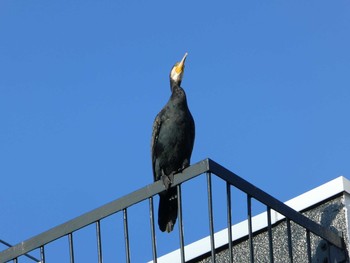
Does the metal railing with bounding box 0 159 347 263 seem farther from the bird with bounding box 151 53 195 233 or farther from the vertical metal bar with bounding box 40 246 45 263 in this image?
the bird with bounding box 151 53 195 233

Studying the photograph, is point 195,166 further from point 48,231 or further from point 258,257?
point 258,257

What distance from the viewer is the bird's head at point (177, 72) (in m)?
9.65

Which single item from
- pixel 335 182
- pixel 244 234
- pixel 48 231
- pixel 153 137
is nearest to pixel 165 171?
pixel 153 137

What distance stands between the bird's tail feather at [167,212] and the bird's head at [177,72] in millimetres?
1105

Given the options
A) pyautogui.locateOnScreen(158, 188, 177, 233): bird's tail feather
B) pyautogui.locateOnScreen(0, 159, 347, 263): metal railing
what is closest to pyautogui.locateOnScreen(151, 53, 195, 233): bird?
pyautogui.locateOnScreen(158, 188, 177, 233): bird's tail feather

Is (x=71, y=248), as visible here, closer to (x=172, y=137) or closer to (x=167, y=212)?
(x=167, y=212)

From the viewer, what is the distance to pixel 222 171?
256 inches

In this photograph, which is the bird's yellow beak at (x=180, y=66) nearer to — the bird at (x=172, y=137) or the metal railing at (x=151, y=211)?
the bird at (x=172, y=137)

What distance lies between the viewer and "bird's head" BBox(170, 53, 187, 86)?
31.7 ft

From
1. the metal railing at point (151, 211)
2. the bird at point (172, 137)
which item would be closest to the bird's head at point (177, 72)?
the bird at point (172, 137)

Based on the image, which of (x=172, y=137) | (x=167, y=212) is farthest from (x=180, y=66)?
(x=167, y=212)

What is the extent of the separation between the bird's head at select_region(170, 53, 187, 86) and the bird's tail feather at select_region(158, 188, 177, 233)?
111 cm

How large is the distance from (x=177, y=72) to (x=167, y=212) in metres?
1.36

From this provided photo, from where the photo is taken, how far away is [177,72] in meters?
9.76
